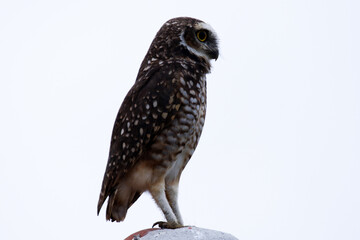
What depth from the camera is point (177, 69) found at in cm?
555

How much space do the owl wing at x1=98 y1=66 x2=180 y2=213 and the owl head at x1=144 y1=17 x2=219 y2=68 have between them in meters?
0.30

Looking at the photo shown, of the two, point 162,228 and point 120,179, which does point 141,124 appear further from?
point 162,228

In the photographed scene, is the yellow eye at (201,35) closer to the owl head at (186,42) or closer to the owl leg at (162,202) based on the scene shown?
the owl head at (186,42)

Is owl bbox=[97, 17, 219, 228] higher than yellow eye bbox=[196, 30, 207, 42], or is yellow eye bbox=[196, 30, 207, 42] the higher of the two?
yellow eye bbox=[196, 30, 207, 42]

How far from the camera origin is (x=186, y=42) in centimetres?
580

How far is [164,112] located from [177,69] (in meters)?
0.47

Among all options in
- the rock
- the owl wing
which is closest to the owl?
the owl wing

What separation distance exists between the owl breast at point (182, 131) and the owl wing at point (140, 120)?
5cm

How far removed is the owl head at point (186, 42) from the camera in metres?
5.78

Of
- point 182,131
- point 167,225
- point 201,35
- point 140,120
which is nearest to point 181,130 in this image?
point 182,131

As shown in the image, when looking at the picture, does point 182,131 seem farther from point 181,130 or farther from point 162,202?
point 162,202

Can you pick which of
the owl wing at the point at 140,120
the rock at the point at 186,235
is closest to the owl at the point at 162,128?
the owl wing at the point at 140,120

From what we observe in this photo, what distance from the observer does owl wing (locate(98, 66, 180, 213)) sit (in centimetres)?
533

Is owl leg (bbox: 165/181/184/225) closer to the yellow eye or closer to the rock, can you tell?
the rock
